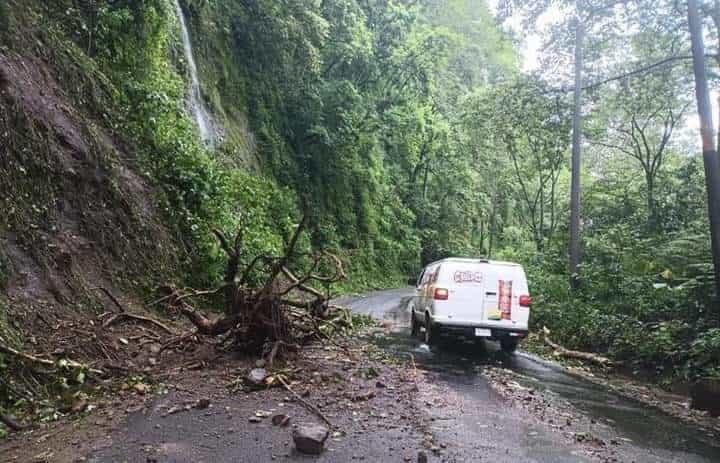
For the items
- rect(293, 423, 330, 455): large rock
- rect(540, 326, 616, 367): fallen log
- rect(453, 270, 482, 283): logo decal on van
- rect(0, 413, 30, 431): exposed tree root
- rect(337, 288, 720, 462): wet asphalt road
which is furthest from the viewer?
rect(540, 326, 616, 367): fallen log

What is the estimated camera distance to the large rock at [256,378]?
24.1 feet

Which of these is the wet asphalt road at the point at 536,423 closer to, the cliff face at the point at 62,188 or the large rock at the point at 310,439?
the large rock at the point at 310,439

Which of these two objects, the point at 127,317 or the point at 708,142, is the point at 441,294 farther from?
the point at 127,317

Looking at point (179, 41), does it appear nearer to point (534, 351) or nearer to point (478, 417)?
point (534, 351)

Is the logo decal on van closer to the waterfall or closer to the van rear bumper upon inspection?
the van rear bumper

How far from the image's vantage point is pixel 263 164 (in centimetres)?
2514

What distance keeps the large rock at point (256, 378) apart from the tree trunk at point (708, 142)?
8241 mm

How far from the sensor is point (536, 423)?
6984mm

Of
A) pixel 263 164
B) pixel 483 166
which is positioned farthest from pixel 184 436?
pixel 483 166

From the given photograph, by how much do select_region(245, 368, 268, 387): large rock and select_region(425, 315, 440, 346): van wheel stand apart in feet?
17.2

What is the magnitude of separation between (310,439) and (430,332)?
7.31 meters

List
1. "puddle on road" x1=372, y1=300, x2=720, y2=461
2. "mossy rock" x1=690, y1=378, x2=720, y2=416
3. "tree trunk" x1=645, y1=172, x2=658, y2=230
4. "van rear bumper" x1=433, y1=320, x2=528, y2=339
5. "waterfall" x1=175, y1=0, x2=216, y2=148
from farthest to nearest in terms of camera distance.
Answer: "waterfall" x1=175, y1=0, x2=216, y2=148 → "tree trunk" x1=645, y1=172, x2=658, y2=230 → "van rear bumper" x1=433, y1=320, x2=528, y2=339 → "mossy rock" x1=690, y1=378, x2=720, y2=416 → "puddle on road" x1=372, y1=300, x2=720, y2=461

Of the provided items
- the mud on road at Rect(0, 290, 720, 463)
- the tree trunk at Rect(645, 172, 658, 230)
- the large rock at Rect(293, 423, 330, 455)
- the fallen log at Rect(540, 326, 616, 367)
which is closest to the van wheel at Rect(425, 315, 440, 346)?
the mud on road at Rect(0, 290, 720, 463)

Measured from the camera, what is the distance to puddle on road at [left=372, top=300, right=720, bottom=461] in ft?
22.8
